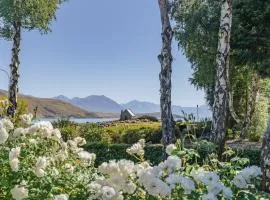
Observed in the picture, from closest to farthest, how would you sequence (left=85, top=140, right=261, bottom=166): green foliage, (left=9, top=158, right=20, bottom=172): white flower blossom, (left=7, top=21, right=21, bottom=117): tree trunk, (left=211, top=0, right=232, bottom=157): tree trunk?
(left=9, top=158, right=20, bottom=172): white flower blossom
(left=85, top=140, right=261, bottom=166): green foliage
(left=211, top=0, right=232, bottom=157): tree trunk
(left=7, top=21, right=21, bottom=117): tree trunk

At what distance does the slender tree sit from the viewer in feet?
82.1

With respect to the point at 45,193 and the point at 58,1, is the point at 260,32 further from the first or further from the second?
the point at 45,193

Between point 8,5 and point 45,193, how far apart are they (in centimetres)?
2172

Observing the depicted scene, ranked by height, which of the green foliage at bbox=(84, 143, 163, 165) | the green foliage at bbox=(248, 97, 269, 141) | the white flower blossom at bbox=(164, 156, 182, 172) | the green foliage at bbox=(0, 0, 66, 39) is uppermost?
the green foliage at bbox=(0, 0, 66, 39)

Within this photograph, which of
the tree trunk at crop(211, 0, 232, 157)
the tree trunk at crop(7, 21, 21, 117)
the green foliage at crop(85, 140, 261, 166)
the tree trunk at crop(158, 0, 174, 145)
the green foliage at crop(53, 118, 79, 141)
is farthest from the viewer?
the tree trunk at crop(7, 21, 21, 117)

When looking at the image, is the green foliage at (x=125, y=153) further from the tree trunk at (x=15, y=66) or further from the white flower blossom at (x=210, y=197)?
the white flower blossom at (x=210, y=197)

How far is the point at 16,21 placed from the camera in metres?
25.4

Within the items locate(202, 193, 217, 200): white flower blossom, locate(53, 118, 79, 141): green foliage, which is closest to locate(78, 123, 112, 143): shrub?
locate(53, 118, 79, 141): green foliage

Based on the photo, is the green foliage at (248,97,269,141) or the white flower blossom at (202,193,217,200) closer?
the white flower blossom at (202,193,217,200)

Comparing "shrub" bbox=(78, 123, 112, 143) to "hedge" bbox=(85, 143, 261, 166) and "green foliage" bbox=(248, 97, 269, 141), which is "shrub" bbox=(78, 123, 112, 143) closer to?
"hedge" bbox=(85, 143, 261, 166)

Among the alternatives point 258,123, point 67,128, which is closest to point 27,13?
point 67,128

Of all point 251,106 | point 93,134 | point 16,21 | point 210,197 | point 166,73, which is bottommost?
point 93,134

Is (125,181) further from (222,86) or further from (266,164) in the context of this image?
(222,86)

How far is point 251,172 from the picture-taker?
→ 15.0 ft
